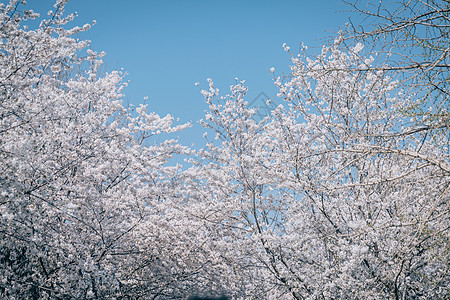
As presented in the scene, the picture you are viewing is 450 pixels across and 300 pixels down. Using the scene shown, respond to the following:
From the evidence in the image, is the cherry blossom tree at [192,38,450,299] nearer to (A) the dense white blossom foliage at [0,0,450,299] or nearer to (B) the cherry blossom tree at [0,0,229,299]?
(A) the dense white blossom foliage at [0,0,450,299]

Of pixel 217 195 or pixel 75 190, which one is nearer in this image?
pixel 75 190

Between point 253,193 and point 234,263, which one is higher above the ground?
point 253,193

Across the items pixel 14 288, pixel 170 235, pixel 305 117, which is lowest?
pixel 14 288

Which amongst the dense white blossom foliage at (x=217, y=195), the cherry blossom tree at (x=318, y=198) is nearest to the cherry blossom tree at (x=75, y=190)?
the dense white blossom foliage at (x=217, y=195)

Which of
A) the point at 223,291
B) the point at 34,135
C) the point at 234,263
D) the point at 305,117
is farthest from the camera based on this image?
the point at 223,291

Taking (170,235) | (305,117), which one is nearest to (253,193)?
(305,117)

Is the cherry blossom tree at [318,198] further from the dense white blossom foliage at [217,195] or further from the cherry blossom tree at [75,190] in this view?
the cherry blossom tree at [75,190]

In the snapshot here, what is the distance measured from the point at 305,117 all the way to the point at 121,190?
5.12 m

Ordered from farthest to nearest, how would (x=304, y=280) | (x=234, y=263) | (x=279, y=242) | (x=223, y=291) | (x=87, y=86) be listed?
(x=223, y=291), (x=87, y=86), (x=234, y=263), (x=279, y=242), (x=304, y=280)

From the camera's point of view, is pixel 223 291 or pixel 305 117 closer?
pixel 305 117

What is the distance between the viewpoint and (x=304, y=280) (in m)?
5.33

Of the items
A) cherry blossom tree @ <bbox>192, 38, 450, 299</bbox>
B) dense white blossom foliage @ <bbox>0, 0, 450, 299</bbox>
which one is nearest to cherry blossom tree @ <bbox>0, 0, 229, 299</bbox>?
dense white blossom foliage @ <bbox>0, 0, 450, 299</bbox>

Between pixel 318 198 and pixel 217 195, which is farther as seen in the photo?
pixel 217 195

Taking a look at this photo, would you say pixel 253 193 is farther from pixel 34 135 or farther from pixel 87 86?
pixel 87 86
